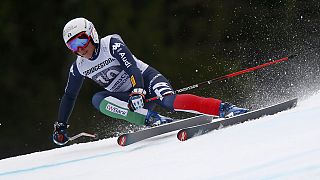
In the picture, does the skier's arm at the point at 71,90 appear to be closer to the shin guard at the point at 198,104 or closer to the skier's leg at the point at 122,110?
the skier's leg at the point at 122,110

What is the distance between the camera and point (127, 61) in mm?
4586

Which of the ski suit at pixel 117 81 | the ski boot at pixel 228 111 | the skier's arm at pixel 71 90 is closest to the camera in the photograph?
the ski boot at pixel 228 111

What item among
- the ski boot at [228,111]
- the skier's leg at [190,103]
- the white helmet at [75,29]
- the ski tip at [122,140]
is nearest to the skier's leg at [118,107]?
the skier's leg at [190,103]

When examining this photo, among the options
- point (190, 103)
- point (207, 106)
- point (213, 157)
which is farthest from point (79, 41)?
point (213, 157)

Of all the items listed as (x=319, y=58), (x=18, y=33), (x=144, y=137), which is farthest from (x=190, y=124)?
(x=319, y=58)

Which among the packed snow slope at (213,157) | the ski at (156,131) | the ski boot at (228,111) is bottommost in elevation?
the packed snow slope at (213,157)

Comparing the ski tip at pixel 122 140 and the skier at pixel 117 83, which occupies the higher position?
the skier at pixel 117 83

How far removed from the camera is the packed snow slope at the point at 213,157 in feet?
9.50

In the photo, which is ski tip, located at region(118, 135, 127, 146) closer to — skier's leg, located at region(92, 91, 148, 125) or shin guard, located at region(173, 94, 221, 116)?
skier's leg, located at region(92, 91, 148, 125)

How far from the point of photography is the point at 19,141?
29.5ft

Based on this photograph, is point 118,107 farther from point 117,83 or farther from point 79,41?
point 79,41

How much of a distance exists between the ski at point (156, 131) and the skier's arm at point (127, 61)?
0.29 m

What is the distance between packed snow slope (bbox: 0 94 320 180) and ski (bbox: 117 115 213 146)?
0.04m

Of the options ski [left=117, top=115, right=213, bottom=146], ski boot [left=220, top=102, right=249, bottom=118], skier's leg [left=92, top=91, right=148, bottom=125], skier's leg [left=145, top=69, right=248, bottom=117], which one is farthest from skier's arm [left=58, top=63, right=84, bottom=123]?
ski boot [left=220, top=102, right=249, bottom=118]
